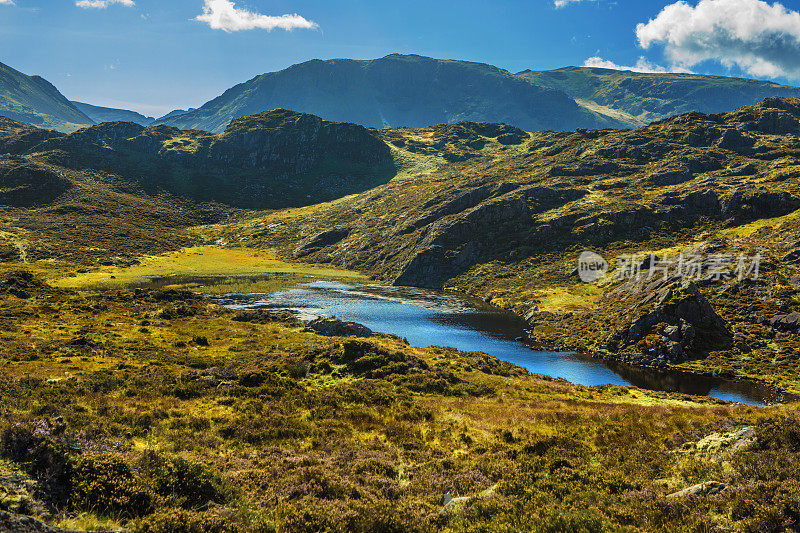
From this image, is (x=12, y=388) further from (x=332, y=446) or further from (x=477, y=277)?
(x=477, y=277)

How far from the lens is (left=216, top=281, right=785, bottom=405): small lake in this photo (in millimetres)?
61719

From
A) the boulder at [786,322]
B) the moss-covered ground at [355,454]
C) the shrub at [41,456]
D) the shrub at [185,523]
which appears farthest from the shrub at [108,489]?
the boulder at [786,322]

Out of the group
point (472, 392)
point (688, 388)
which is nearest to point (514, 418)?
point (472, 392)

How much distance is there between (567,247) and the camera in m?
150

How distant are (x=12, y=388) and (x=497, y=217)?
171 m

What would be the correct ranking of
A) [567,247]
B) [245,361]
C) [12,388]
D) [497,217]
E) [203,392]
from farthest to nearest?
1. [497,217]
2. [567,247]
3. [245,361]
4. [203,392]
5. [12,388]

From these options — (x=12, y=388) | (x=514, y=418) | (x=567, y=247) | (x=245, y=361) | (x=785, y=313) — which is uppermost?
(x=567, y=247)

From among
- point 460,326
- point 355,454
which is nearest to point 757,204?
point 460,326

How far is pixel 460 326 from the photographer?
324 ft

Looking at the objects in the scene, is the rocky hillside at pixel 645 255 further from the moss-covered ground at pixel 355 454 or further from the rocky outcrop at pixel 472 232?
the moss-covered ground at pixel 355 454

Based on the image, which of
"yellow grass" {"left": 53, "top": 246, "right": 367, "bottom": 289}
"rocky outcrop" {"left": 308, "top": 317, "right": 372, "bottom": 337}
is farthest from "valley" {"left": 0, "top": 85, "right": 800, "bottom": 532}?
"yellow grass" {"left": 53, "top": 246, "right": 367, "bottom": 289}

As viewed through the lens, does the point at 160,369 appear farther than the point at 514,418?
Yes

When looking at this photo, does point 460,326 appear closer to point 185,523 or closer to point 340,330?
point 340,330

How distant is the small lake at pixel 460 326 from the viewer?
6172 centimetres
